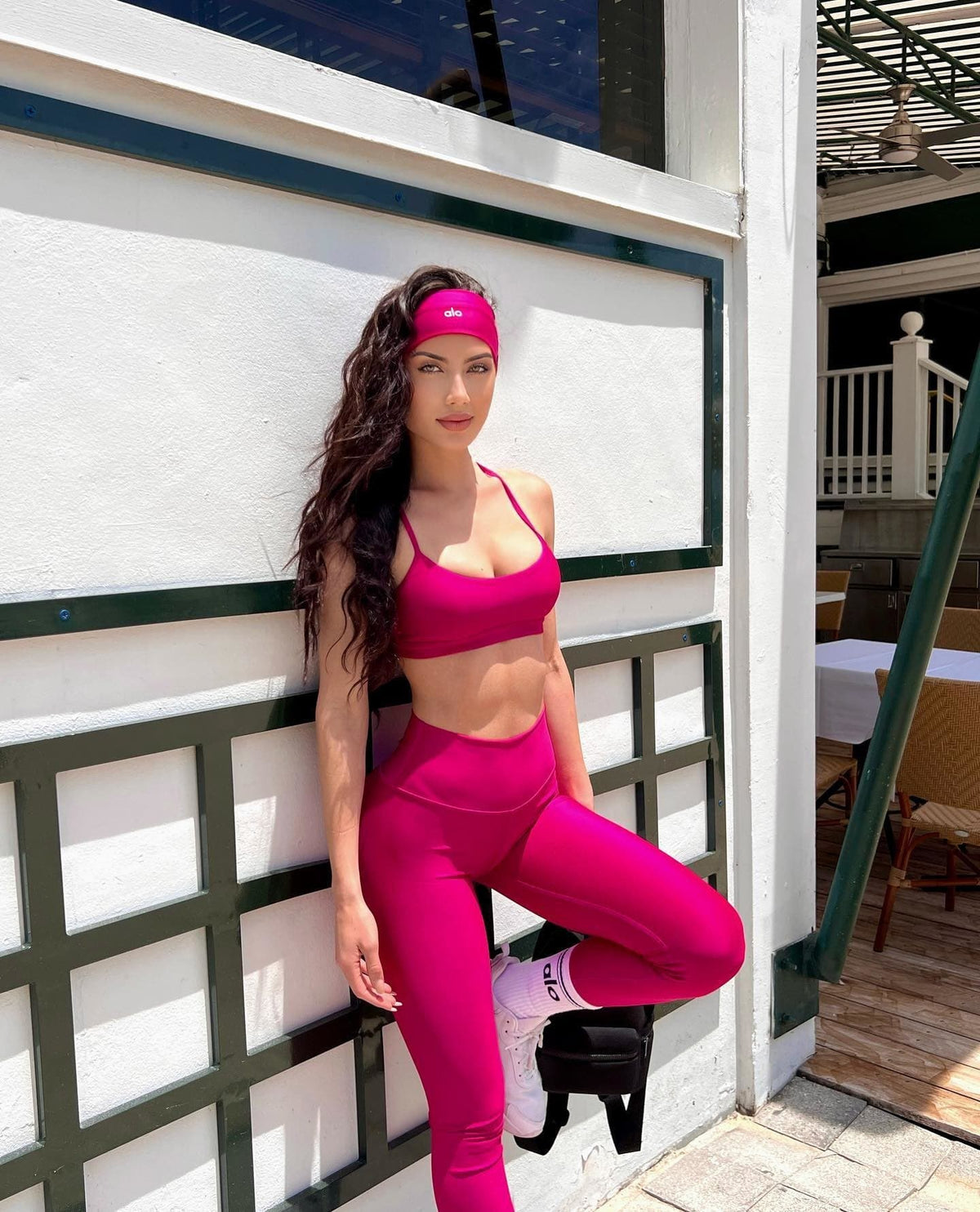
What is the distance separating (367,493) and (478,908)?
0.72 meters

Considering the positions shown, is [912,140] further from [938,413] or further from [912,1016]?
[912,1016]

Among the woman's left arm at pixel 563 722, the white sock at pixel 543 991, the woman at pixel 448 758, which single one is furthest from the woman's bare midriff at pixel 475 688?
the white sock at pixel 543 991

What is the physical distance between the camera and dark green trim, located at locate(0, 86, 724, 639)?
1.55 m

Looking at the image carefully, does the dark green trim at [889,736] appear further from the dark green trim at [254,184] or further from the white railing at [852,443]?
the white railing at [852,443]

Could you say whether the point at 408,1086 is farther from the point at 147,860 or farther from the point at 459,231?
the point at 459,231

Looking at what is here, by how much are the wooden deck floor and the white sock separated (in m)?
1.36

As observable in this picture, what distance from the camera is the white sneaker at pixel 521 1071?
79.5 inches

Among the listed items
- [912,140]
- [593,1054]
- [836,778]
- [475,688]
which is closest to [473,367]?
[475,688]

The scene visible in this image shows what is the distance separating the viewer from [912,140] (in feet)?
20.7

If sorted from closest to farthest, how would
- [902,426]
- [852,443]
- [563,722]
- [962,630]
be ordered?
[563,722], [962,630], [902,426], [852,443]

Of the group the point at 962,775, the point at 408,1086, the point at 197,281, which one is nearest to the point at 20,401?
the point at 197,281

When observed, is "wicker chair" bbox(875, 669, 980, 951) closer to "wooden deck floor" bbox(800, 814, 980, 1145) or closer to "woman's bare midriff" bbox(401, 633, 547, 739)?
"wooden deck floor" bbox(800, 814, 980, 1145)

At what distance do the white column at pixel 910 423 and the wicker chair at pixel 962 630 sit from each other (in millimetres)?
3619

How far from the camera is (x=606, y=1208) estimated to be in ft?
8.31
